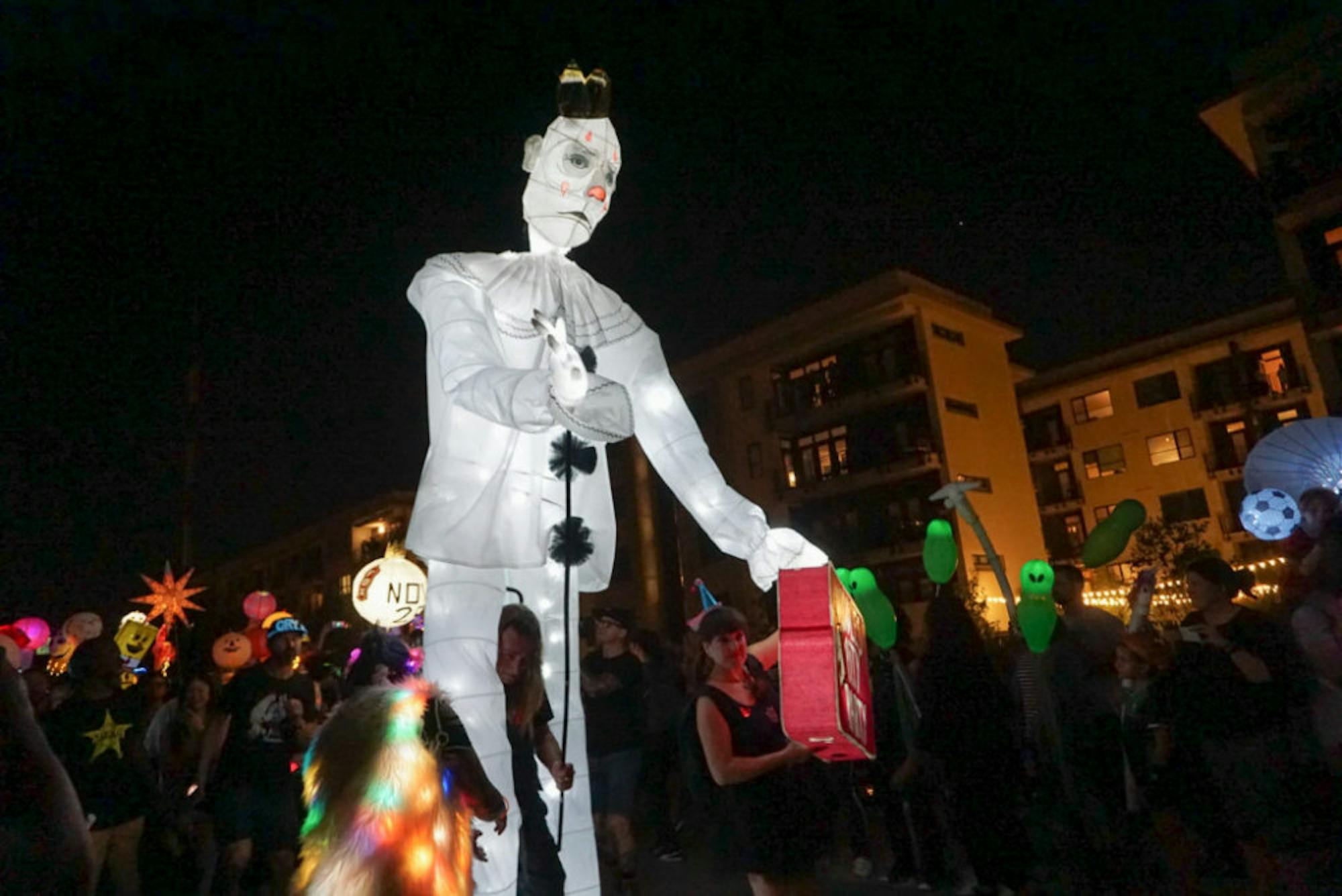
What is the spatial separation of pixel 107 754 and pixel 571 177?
4.20 metres

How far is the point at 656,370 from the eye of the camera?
3697 millimetres

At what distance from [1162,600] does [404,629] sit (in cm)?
2388

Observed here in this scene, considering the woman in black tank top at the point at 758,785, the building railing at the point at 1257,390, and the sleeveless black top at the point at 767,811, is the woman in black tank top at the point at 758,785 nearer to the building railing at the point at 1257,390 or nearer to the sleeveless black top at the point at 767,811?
the sleeveless black top at the point at 767,811

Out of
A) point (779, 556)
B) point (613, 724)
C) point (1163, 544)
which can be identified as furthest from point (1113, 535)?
point (1163, 544)

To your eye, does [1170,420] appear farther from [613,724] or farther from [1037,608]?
[613,724]

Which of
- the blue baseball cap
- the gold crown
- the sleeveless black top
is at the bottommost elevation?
the sleeveless black top

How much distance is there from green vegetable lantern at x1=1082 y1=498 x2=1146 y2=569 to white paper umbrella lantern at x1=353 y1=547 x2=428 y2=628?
6.01 meters

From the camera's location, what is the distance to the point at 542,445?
3395 mm

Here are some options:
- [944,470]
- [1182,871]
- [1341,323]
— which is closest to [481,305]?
[1182,871]

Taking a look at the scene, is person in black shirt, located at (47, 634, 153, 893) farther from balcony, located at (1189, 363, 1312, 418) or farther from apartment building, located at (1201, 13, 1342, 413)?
balcony, located at (1189, 363, 1312, 418)

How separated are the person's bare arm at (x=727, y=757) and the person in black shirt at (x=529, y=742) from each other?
1.95 feet

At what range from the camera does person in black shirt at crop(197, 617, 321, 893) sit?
18.1ft

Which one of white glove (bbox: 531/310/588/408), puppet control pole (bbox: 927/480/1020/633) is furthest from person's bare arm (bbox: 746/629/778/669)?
puppet control pole (bbox: 927/480/1020/633)

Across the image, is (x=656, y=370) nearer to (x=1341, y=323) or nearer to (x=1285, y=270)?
(x=1341, y=323)
